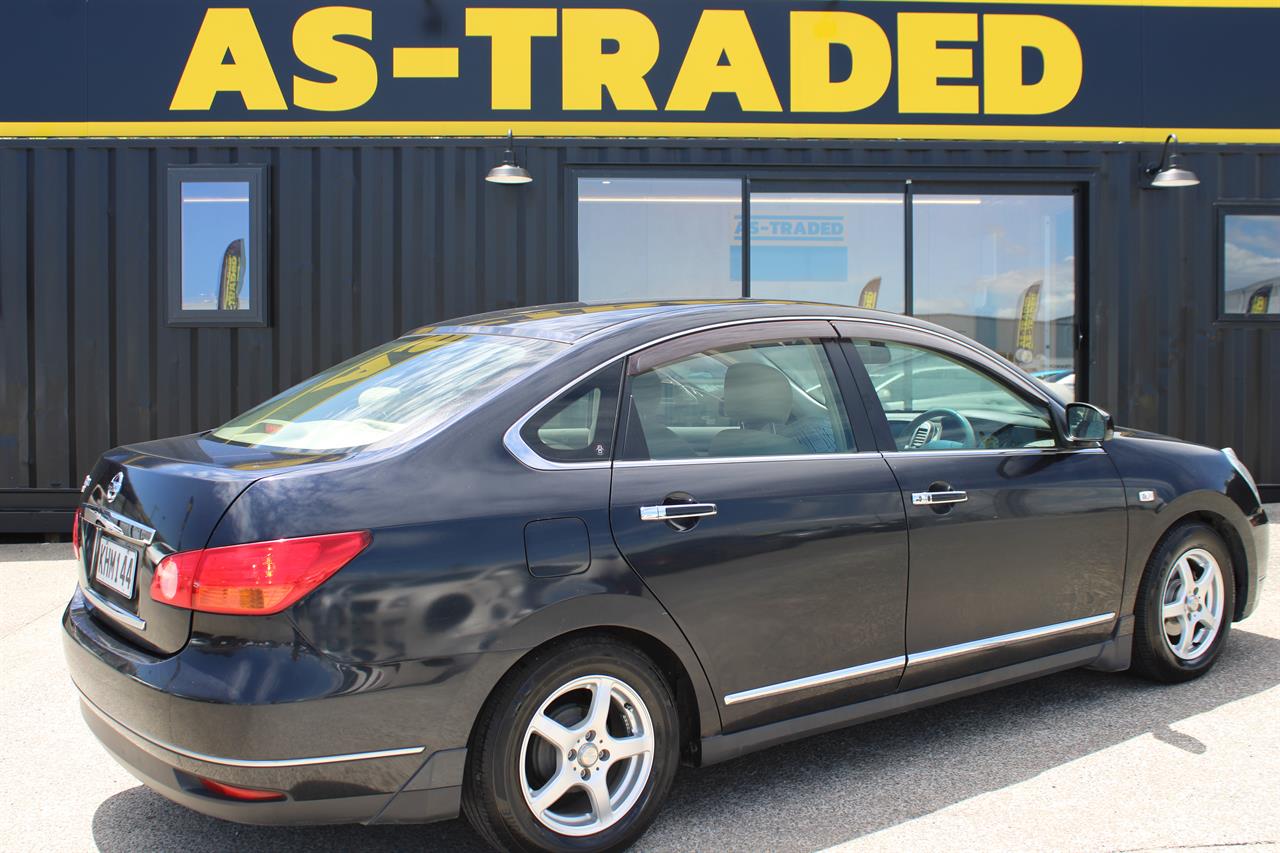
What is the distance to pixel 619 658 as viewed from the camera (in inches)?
112

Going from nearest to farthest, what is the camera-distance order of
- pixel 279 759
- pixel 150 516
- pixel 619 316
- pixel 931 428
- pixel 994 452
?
pixel 279 759
pixel 150 516
pixel 619 316
pixel 994 452
pixel 931 428

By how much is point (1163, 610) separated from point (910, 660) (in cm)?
143

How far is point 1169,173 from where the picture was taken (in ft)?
27.1

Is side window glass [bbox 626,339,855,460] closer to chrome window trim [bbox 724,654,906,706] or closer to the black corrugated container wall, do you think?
chrome window trim [bbox 724,654,906,706]

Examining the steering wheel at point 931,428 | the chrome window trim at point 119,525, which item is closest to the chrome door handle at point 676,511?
the steering wheel at point 931,428

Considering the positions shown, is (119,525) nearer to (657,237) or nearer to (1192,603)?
(1192,603)

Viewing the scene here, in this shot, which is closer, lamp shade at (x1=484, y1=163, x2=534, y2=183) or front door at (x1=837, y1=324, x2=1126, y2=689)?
front door at (x1=837, y1=324, x2=1126, y2=689)

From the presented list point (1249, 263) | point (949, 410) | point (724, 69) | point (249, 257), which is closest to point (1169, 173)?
point (1249, 263)

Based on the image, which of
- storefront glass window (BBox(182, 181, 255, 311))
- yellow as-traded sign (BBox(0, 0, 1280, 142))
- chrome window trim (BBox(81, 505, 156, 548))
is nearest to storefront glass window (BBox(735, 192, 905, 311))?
yellow as-traded sign (BBox(0, 0, 1280, 142))

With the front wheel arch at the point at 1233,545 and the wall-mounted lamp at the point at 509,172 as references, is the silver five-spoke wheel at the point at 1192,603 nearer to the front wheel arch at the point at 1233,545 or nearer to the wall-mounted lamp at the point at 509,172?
the front wheel arch at the point at 1233,545

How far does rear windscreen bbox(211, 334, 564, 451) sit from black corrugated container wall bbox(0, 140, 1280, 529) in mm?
4782

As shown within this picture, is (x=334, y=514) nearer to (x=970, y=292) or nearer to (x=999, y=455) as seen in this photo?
(x=999, y=455)

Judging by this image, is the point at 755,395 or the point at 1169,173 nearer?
the point at 755,395

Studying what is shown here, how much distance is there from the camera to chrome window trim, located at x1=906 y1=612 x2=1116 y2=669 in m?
3.47
